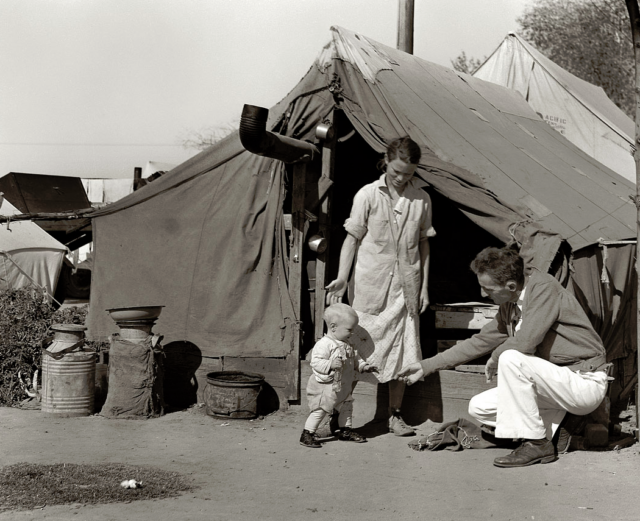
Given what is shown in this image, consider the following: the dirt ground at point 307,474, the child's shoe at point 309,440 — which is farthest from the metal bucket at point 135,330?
the child's shoe at point 309,440

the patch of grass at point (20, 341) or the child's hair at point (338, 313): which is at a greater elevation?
the child's hair at point (338, 313)

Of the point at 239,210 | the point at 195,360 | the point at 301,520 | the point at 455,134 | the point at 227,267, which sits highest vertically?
the point at 455,134

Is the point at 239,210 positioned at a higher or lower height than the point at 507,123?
lower

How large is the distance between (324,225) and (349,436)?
A: 6.16ft

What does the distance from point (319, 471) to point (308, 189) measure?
269cm

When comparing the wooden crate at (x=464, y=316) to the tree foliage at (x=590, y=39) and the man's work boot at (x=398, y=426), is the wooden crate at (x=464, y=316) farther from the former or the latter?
the tree foliage at (x=590, y=39)

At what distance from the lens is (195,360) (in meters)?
6.82

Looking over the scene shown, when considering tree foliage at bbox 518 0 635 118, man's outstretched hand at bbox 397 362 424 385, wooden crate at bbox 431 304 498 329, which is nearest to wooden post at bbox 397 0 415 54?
wooden crate at bbox 431 304 498 329

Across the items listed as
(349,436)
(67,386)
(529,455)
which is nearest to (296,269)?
(349,436)

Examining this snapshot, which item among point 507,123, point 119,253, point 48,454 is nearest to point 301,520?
point 48,454

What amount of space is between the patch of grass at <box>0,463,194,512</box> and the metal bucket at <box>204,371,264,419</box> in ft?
4.87

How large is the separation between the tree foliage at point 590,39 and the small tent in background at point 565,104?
16.8 meters

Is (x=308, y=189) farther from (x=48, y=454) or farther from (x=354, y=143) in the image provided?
(x=48, y=454)

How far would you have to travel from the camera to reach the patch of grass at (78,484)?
4031 millimetres
